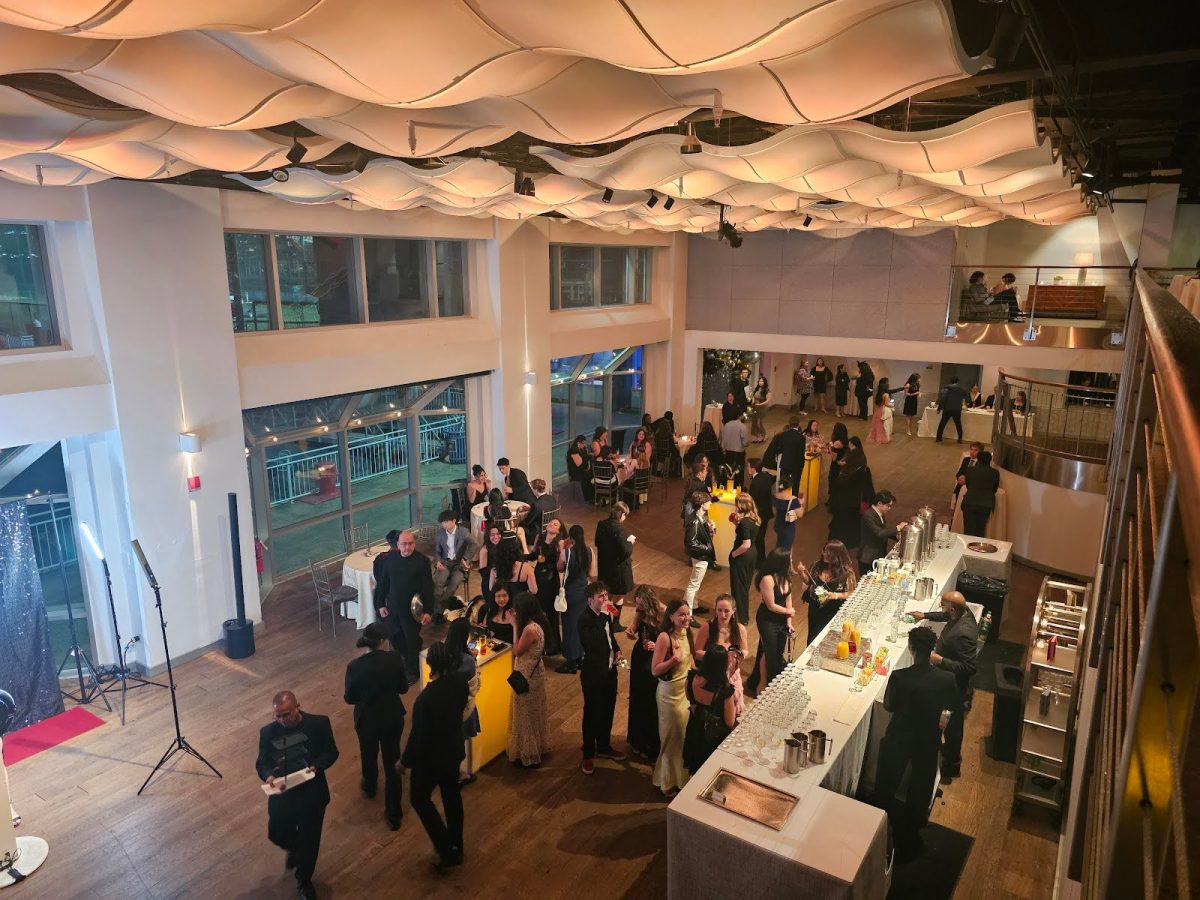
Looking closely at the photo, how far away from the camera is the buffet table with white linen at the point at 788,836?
150 inches

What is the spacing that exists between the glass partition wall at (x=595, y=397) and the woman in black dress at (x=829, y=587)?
711cm

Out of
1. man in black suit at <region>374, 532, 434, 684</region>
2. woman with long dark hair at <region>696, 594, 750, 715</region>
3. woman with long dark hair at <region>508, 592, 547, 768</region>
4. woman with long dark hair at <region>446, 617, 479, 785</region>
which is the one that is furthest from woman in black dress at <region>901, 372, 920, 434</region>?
woman with long dark hair at <region>446, 617, 479, 785</region>

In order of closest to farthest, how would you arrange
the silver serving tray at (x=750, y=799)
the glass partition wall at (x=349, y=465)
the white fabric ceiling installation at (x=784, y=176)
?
the silver serving tray at (x=750, y=799) < the white fabric ceiling installation at (x=784, y=176) < the glass partition wall at (x=349, y=465)

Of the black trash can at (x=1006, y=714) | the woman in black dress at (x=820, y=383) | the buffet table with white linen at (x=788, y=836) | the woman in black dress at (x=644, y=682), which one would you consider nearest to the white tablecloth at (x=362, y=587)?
the woman in black dress at (x=644, y=682)

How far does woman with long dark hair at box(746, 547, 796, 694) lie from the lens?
6418 millimetres

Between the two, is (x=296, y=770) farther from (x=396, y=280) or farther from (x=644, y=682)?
(x=396, y=280)

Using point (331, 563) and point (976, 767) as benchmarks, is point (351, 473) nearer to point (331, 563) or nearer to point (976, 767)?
point (331, 563)

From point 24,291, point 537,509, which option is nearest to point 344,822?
point 537,509

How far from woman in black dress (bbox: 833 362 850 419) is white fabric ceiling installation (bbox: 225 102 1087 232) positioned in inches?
440

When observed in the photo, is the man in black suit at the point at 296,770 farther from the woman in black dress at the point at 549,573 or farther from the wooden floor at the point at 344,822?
the woman in black dress at the point at 549,573

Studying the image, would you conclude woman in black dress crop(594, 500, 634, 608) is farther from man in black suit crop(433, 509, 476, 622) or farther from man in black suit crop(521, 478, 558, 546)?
man in black suit crop(433, 509, 476, 622)

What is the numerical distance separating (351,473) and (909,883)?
7915mm

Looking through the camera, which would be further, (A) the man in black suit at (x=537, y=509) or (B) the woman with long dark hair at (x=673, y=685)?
(A) the man in black suit at (x=537, y=509)

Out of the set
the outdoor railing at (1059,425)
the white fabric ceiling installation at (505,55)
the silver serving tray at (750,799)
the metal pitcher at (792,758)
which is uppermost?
the white fabric ceiling installation at (505,55)
